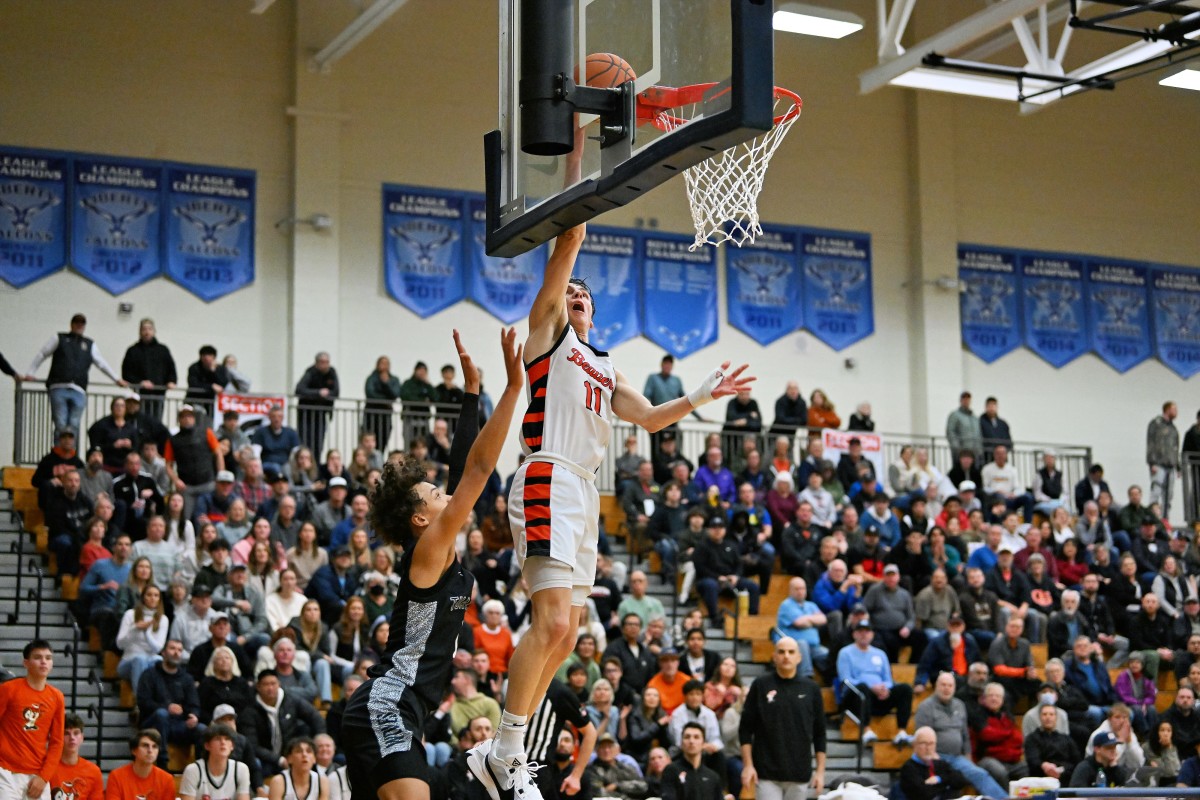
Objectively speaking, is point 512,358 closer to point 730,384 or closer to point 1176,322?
point 730,384

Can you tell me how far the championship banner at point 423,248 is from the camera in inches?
969

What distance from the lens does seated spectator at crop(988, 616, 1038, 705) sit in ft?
58.9

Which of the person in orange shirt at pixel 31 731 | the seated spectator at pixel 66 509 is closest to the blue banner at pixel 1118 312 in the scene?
the seated spectator at pixel 66 509

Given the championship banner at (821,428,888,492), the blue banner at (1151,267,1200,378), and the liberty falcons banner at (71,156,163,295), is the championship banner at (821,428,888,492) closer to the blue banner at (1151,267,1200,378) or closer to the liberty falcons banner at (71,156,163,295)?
the blue banner at (1151,267,1200,378)

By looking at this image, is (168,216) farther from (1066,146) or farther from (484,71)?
(1066,146)

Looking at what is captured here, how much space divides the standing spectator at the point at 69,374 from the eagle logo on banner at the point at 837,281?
12.3 meters

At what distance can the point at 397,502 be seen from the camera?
6750 millimetres

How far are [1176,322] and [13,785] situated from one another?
917 inches

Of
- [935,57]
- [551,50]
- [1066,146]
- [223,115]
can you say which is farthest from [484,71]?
[551,50]

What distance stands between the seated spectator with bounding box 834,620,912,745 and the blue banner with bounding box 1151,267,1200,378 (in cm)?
1432

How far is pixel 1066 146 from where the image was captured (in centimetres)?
2928

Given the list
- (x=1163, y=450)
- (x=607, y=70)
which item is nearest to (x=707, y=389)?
(x=607, y=70)

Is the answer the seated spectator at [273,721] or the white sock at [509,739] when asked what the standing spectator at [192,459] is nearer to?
the seated spectator at [273,721]

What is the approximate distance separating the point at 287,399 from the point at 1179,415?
16509 mm
